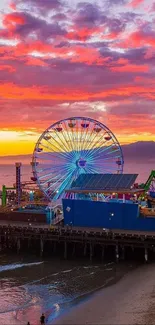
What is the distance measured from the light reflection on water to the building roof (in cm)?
1171

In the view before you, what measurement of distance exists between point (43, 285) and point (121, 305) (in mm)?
9035

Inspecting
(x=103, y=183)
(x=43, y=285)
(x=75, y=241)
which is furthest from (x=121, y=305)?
(x=103, y=183)

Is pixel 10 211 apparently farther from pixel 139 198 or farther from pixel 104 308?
pixel 104 308

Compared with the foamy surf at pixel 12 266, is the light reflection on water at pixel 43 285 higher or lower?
lower

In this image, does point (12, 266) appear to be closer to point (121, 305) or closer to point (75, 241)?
point (75, 241)

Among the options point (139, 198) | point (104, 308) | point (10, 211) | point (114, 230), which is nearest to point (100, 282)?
point (104, 308)

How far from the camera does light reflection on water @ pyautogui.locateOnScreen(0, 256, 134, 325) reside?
3372 cm

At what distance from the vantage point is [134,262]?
153 ft

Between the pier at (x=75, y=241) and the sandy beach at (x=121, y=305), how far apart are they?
22.5 ft

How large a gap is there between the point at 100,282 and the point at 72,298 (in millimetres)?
4649

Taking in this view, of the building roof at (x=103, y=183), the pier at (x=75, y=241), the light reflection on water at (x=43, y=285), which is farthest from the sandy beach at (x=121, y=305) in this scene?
the building roof at (x=103, y=183)

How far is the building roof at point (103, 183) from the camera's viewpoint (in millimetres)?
55938

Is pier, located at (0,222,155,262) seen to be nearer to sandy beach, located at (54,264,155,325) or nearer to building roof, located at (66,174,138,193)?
building roof, located at (66,174,138,193)

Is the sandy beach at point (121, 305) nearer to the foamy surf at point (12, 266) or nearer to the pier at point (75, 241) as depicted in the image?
the pier at point (75, 241)
